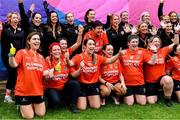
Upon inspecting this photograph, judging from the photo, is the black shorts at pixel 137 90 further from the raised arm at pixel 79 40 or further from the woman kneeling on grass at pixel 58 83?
the raised arm at pixel 79 40

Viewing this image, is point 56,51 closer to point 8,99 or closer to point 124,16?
point 8,99

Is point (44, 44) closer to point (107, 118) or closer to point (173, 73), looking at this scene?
point (107, 118)

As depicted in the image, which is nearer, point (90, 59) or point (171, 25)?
point (90, 59)

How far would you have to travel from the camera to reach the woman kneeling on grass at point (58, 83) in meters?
6.48

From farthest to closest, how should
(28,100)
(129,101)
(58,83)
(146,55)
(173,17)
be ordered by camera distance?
(173,17) → (146,55) → (129,101) → (58,83) → (28,100)

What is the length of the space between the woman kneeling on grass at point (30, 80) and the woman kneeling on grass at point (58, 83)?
0.28m

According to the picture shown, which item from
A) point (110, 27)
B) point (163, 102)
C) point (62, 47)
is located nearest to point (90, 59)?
point (62, 47)

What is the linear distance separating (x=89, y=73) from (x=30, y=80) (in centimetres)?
121

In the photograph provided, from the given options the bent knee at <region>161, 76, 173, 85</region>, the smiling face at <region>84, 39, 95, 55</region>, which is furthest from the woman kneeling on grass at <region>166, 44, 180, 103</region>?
the smiling face at <region>84, 39, 95, 55</region>

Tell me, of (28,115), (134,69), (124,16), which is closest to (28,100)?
(28,115)

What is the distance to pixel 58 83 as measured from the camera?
6609mm

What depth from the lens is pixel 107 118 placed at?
617cm

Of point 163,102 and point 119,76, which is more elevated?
point 119,76

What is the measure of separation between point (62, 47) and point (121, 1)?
2765 mm
